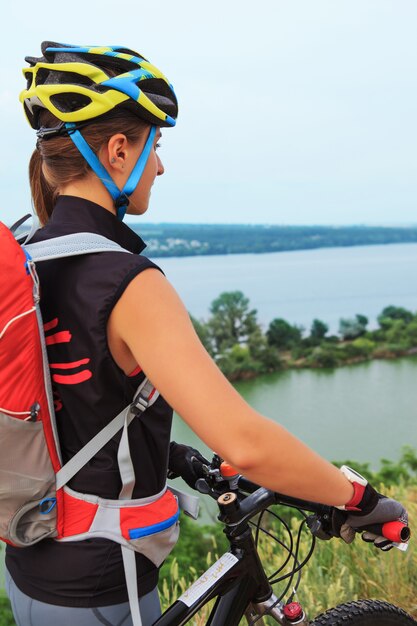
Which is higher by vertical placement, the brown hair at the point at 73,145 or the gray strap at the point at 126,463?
the brown hair at the point at 73,145

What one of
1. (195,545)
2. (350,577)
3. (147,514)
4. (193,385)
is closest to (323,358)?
(195,545)

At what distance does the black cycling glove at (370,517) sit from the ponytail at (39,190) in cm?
89

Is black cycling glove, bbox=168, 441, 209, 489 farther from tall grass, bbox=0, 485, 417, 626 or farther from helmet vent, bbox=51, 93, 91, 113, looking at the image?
tall grass, bbox=0, 485, 417, 626

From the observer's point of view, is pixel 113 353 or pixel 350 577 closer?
pixel 113 353

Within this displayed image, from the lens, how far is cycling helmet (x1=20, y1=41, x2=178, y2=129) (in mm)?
1341

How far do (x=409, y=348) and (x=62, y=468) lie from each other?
12.5 m

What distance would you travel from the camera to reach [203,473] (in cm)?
168

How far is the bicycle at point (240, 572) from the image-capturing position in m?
1.52

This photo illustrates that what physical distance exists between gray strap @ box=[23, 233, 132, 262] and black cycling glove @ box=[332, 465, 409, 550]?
0.64m

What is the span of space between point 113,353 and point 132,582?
17.8 inches

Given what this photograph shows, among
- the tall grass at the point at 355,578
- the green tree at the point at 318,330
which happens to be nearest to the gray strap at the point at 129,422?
the tall grass at the point at 355,578

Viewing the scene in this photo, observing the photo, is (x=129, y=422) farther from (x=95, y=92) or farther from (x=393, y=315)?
(x=393, y=315)

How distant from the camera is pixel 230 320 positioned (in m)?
12.9

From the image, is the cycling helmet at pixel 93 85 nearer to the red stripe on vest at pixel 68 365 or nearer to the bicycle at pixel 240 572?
the red stripe on vest at pixel 68 365
